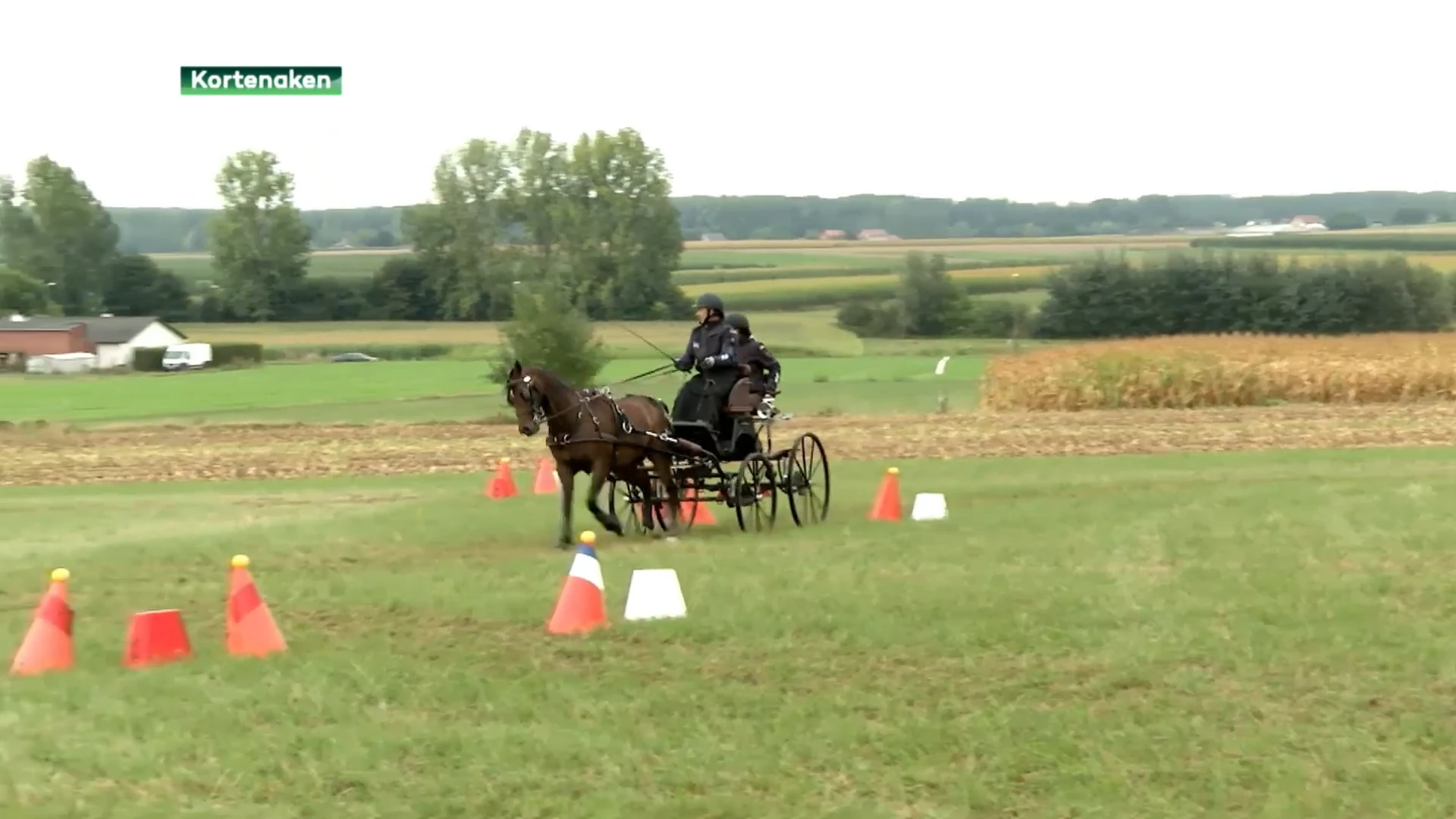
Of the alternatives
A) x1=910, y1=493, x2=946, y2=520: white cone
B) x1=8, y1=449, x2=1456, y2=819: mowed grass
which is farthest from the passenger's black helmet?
x1=910, y1=493, x2=946, y2=520: white cone

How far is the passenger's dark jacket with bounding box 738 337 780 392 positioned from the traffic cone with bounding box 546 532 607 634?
5.47 m

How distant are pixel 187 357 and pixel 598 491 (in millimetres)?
54907

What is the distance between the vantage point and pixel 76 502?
69.5 ft

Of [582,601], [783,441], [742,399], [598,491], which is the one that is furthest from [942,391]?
[582,601]

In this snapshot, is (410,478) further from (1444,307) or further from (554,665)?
(1444,307)

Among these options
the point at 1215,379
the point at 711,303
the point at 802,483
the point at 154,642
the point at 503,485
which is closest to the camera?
the point at 154,642

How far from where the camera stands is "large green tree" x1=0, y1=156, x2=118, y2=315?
84.4 metres

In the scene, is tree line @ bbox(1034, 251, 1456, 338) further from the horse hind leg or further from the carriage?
the horse hind leg

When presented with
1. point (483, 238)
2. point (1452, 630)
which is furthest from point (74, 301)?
point (1452, 630)

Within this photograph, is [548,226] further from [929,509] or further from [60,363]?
[929,509]

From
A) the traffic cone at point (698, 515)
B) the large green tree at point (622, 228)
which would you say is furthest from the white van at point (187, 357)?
the traffic cone at point (698, 515)

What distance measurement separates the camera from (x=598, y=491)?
46.2ft

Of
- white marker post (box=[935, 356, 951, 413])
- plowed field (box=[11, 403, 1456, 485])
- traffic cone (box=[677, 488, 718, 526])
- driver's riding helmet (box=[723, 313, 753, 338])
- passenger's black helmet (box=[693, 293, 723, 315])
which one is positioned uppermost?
passenger's black helmet (box=[693, 293, 723, 315])

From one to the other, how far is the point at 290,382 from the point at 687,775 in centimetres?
5185
